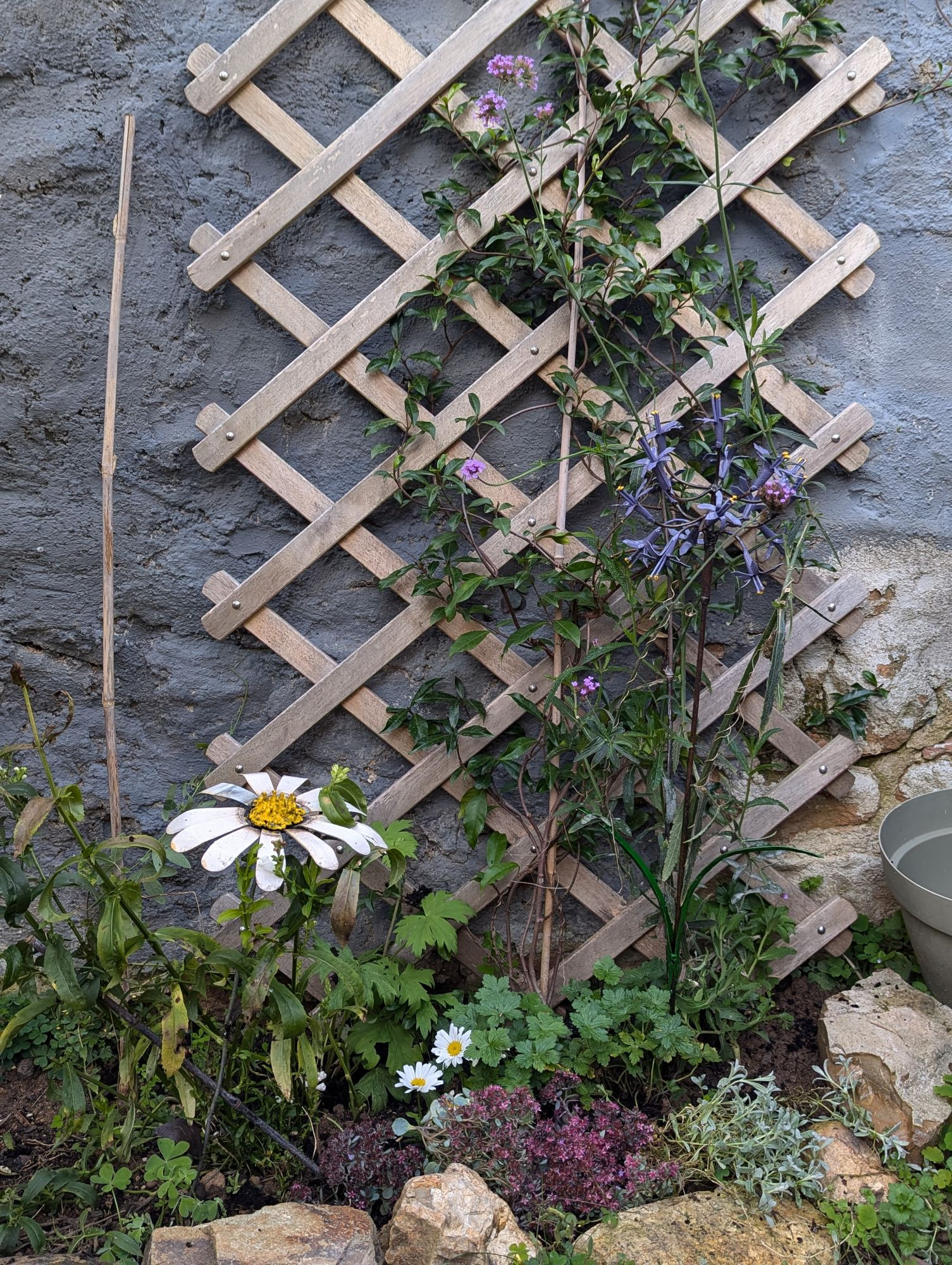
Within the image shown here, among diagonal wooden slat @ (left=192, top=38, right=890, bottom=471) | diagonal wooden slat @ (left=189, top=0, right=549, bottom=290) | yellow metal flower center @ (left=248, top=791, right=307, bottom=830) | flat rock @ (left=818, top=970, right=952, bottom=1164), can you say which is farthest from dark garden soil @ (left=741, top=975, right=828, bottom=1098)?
diagonal wooden slat @ (left=189, top=0, right=549, bottom=290)

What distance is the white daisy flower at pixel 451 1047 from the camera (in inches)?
66.9

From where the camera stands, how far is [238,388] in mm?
1934

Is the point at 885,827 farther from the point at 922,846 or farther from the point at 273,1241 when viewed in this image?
the point at 273,1241

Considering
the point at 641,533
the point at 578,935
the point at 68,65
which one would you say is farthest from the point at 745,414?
the point at 68,65

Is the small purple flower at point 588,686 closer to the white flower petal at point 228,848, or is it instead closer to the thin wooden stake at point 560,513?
the thin wooden stake at point 560,513

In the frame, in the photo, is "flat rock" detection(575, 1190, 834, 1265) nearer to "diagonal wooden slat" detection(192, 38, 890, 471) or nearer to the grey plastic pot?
the grey plastic pot

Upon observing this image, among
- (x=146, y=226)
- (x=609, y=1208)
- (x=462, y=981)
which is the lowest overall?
(x=462, y=981)

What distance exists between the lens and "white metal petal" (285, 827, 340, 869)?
1396 millimetres

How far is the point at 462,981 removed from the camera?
2051 millimetres

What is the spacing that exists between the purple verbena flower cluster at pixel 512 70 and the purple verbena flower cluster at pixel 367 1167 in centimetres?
190

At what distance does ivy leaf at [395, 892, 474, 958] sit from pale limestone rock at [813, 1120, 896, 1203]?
722 millimetres

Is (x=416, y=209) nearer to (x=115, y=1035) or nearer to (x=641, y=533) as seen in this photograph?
(x=641, y=533)

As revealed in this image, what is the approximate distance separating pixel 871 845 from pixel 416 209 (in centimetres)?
166

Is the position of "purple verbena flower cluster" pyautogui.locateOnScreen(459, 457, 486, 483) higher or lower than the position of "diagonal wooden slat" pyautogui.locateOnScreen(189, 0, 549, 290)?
lower
